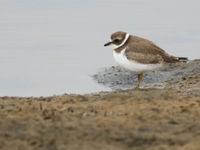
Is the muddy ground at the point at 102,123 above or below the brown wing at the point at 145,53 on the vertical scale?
below

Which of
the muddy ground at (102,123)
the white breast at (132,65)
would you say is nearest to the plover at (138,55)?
the white breast at (132,65)

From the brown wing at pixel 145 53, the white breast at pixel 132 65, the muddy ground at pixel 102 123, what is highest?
the brown wing at pixel 145 53

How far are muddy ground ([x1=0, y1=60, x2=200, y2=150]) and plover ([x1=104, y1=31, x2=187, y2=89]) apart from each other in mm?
1250

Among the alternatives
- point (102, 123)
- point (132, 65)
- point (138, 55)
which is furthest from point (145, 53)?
point (102, 123)

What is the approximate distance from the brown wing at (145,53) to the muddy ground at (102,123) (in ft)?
4.29

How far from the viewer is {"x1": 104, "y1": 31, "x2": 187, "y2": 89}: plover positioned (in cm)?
1014

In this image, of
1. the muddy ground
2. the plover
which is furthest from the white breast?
the muddy ground

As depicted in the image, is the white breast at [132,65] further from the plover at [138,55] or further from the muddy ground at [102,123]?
the muddy ground at [102,123]

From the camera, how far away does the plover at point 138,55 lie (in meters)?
10.1

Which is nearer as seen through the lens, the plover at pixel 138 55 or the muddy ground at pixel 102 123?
the muddy ground at pixel 102 123

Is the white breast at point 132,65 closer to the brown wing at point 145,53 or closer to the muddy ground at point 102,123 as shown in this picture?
the brown wing at point 145,53

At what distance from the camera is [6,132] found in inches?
242

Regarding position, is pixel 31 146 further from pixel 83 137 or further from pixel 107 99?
pixel 107 99

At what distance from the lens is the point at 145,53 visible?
10.2 meters
